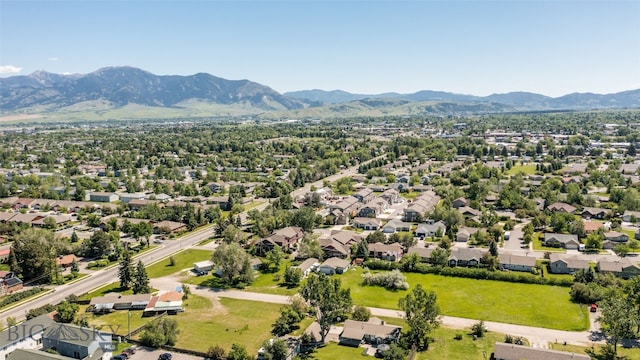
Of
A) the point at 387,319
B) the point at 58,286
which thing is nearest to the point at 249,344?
the point at 387,319

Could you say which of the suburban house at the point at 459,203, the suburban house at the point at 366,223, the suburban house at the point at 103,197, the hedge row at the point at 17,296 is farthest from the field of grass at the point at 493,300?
the suburban house at the point at 103,197

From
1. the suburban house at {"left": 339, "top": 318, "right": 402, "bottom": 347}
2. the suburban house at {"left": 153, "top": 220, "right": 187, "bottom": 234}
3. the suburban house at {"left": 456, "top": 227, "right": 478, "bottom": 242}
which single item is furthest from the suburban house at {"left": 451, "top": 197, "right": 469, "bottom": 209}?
the suburban house at {"left": 153, "top": 220, "right": 187, "bottom": 234}

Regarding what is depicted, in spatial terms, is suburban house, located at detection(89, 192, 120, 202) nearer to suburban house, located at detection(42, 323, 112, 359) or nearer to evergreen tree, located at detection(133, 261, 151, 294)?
evergreen tree, located at detection(133, 261, 151, 294)

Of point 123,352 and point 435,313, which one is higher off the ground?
point 435,313

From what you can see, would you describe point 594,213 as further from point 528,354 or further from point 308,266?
point 308,266

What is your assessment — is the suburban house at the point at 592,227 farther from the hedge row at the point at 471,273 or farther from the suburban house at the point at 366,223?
the suburban house at the point at 366,223

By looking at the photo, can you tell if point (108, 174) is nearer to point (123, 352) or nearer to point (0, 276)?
point (0, 276)

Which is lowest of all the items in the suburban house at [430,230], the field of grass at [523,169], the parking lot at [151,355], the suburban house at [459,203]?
the parking lot at [151,355]
